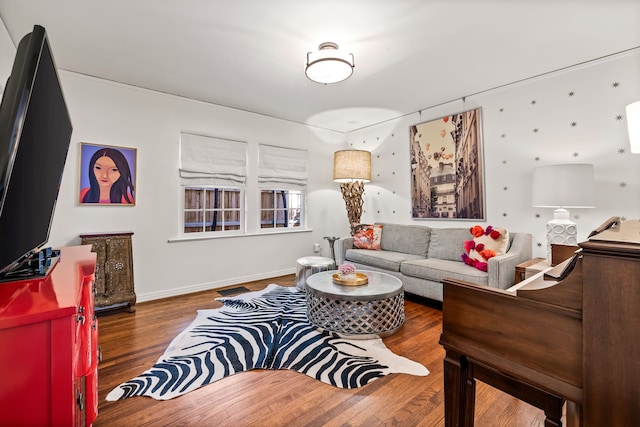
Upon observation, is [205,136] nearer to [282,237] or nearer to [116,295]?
[282,237]

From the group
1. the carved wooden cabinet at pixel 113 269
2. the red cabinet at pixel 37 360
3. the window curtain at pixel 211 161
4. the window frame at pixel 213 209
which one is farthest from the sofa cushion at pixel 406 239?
the red cabinet at pixel 37 360

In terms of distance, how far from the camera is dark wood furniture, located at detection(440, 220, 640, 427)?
655 millimetres

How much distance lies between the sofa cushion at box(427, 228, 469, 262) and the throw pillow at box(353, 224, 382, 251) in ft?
2.48

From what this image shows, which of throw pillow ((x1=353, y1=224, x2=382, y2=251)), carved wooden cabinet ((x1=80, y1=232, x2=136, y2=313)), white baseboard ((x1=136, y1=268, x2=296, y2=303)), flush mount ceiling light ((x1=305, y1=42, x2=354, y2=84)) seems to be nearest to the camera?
flush mount ceiling light ((x1=305, y1=42, x2=354, y2=84))

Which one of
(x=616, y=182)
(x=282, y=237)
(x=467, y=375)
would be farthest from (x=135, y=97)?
(x=616, y=182)

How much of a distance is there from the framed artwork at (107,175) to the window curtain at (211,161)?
569 millimetres

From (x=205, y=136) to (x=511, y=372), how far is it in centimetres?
387

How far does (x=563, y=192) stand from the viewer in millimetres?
2455

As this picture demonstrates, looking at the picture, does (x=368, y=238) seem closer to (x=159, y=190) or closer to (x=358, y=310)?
(x=358, y=310)

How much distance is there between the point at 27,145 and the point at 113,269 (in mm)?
2516

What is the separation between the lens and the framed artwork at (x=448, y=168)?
354 centimetres

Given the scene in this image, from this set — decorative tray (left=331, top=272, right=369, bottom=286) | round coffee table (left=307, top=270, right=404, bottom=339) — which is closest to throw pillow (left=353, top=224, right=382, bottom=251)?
decorative tray (left=331, top=272, right=369, bottom=286)

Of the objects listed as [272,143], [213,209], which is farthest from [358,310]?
[272,143]

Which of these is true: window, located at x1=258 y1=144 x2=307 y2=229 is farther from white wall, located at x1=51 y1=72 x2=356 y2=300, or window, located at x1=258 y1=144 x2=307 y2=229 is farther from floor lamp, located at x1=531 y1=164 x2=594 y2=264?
floor lamp, located at x1=531 y1=164 x2=594 y2=264
